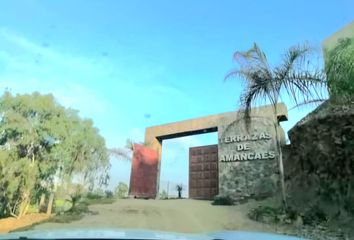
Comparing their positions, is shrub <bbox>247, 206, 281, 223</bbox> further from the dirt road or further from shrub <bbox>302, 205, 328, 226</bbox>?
shrub <bbox>302, 205, 328, 226</bbox>

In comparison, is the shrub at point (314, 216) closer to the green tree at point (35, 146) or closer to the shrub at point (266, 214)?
the shrub at point (266, 214)

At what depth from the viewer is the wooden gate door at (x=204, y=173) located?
21344 millimetres

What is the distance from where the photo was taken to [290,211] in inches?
495

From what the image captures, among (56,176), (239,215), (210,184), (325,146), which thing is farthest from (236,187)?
(56,176)

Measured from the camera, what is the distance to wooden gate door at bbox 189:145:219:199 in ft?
70.0

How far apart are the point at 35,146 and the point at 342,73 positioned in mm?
12279

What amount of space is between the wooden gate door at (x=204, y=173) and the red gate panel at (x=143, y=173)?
2.44m

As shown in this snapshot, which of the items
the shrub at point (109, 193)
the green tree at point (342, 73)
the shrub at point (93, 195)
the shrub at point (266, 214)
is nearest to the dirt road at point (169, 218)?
the shrub at point (266, 214)

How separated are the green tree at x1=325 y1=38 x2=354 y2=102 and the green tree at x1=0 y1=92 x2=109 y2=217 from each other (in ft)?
34.9

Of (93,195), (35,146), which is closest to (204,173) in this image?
(93,195)

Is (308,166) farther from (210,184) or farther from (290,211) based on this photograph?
(210,184)

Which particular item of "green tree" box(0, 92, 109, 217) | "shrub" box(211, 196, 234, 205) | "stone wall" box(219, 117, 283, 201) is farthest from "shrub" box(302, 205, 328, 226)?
"green tree" box(0, 92, 109, 217)

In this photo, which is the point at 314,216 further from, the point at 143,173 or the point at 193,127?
the point at 143,173

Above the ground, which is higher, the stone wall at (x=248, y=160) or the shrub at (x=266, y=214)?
the stone wall at (x=248, y=160)
